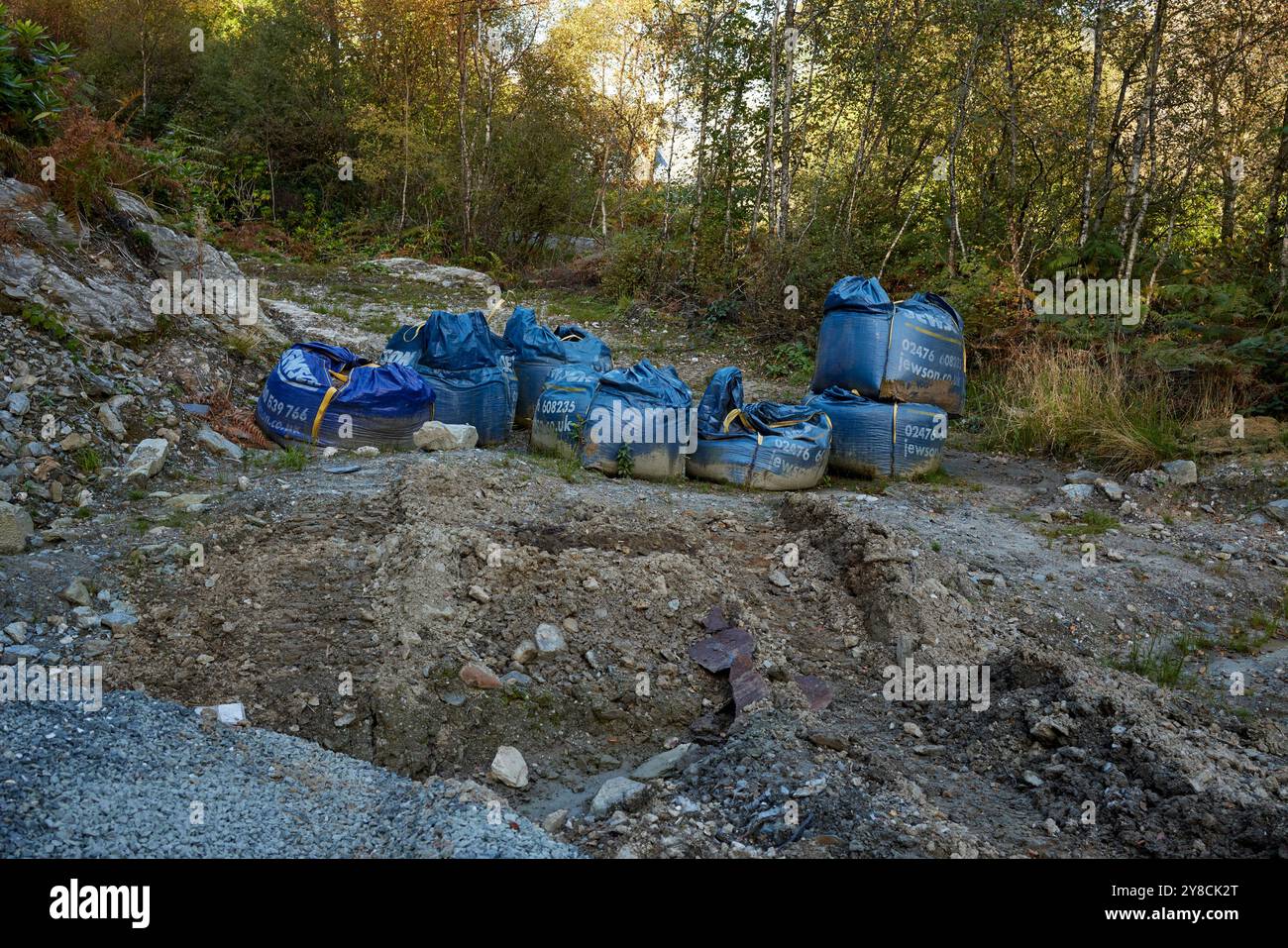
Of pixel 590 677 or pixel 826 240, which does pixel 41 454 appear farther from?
pixel 826 240

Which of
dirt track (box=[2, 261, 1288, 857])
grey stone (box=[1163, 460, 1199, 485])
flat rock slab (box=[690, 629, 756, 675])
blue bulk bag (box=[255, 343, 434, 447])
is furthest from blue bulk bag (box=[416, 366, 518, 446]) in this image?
grey stone (box=[1163, 460, 1199, 485])

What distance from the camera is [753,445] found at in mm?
5172

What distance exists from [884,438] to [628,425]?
162cm

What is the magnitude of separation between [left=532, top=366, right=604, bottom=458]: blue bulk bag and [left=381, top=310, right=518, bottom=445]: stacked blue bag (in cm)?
39

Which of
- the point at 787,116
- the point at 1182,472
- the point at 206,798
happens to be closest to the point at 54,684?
the point at 206,798

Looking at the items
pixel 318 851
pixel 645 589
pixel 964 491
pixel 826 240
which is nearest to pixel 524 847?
pixel 318 851

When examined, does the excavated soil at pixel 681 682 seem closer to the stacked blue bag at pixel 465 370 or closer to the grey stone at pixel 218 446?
the grey stone at pixel 218 446

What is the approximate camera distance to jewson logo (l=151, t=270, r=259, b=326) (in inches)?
226

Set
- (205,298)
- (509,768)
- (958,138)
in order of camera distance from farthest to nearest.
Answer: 1. (958,138)
2. (205,298)
3. (509,768)

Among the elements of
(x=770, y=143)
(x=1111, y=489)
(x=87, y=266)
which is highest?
(x=770, y=143)

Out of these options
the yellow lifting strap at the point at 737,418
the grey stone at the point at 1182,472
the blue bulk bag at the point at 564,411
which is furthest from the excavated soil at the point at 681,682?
the grey stone at the point at 1182,472

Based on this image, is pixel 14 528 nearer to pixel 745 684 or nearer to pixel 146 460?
pixel 146 460

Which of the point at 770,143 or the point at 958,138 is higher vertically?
the point at 770,143
